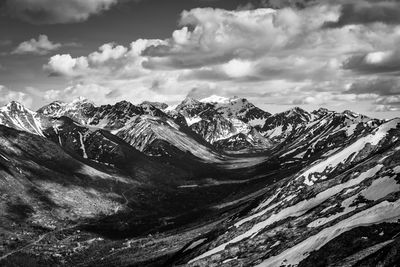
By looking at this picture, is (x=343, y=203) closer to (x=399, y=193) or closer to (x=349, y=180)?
(x=399, y=193)

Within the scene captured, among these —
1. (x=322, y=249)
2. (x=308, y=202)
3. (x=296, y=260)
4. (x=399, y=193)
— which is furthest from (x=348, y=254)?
(x=308, y=202)

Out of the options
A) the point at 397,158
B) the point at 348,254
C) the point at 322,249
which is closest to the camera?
the point at 348,254

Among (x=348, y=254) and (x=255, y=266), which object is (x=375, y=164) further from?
(x=348, y=254)

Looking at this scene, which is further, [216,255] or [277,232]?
[216,255]

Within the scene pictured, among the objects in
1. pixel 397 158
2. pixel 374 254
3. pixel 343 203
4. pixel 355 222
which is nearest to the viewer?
pixel 374 254

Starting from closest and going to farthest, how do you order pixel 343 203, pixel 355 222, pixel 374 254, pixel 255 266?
pixel 374 254 < pixel 355 222 < pixel 255 266 < pixel 343 203

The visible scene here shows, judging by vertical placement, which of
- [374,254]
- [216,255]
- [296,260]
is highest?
[374,254]

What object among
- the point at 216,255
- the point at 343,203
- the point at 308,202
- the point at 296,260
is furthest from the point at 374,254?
the point at 308,202

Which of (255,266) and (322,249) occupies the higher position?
(322,249)

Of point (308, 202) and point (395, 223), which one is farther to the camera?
point (308, 202)
